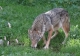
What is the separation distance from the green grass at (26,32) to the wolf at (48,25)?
0.24 meters

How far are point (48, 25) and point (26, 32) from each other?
967 millimetres

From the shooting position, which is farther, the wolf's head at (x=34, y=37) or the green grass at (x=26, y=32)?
the wolf's head at (x=34, y=37)

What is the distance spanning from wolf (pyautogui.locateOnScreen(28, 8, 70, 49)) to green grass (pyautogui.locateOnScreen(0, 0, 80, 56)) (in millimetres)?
238

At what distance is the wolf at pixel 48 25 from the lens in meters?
8.52

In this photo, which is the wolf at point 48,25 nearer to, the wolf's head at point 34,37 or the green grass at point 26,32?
the wolf's head at point 34,37

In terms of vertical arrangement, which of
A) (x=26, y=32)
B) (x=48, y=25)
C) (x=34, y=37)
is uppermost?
(x=48, y=25)

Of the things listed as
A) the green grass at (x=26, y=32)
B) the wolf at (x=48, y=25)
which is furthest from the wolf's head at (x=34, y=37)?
the green grass at (x=26, y=32)

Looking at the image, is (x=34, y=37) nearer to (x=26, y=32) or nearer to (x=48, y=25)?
(x=48, y=25)

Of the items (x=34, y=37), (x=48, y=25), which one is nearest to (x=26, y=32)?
(x=48, y=25)

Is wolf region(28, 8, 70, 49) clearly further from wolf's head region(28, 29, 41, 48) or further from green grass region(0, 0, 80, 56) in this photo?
green grass region(0, 0, 80, 56)

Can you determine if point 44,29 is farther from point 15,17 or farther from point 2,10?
point 2,10

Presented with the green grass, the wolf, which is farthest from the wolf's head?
the green grass

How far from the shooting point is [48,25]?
29.6 feet

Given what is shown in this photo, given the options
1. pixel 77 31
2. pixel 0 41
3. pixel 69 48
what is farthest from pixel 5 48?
pixel 77 31
